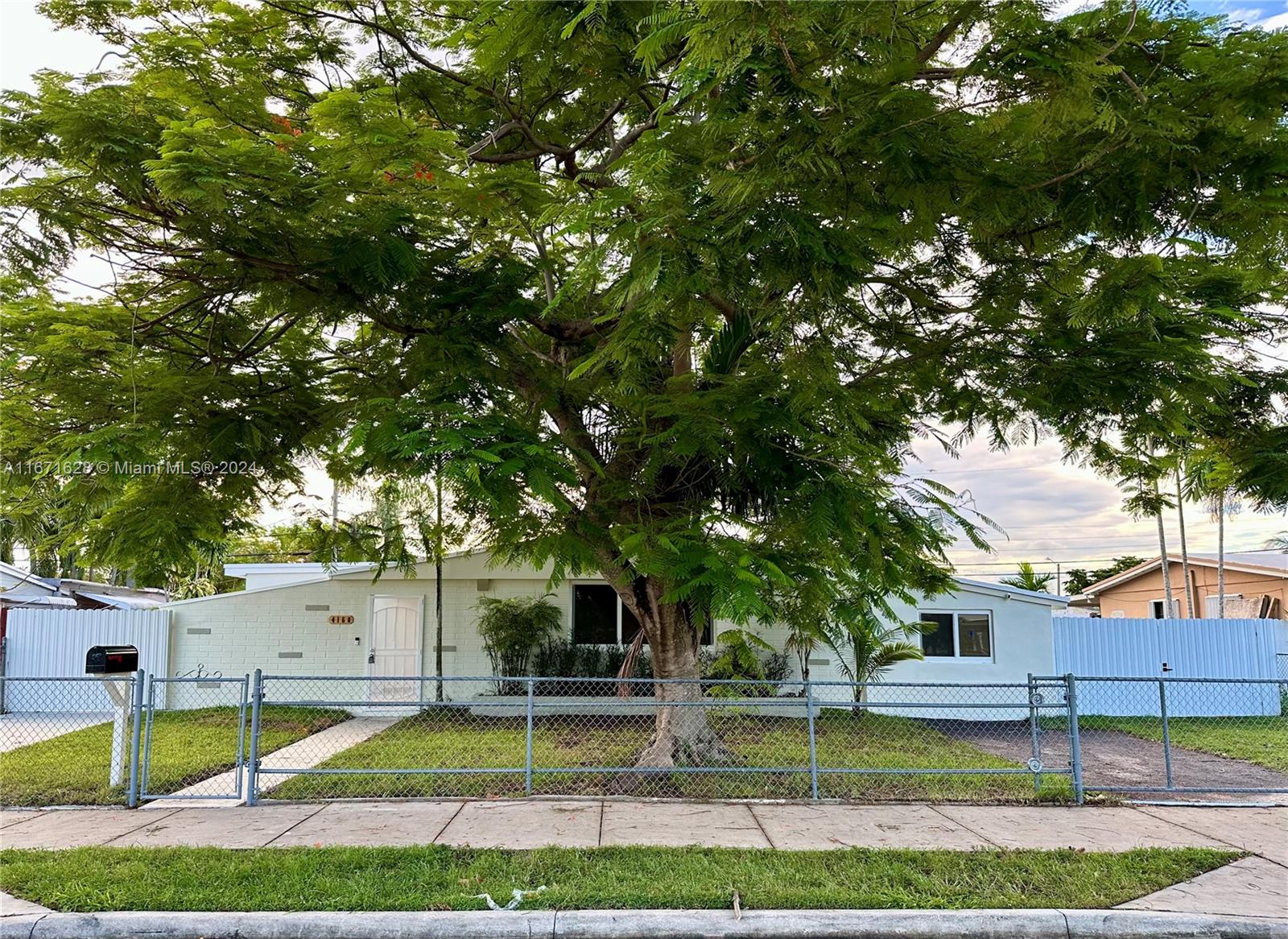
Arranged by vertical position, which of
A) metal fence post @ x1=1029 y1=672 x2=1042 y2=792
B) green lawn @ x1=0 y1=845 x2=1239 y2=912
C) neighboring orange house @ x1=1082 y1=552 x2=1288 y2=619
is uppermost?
neighboring orange house @ x1=1082 y1=552 x2=1288 y2=619

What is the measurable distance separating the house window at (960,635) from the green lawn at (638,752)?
1.63 m

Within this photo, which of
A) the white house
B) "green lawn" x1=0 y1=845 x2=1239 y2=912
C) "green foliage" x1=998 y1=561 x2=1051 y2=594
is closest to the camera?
"green lawn" x1=0 y1=845 x2=1239 y2=912

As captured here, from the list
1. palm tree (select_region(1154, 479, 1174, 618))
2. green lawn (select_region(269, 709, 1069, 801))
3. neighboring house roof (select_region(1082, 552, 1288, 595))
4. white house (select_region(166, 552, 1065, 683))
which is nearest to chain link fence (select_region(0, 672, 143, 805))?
green lawn (select_region(269, 709, 1069, 801))

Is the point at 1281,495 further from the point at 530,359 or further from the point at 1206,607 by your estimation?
the point at 1206,607

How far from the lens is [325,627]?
54.7 ft

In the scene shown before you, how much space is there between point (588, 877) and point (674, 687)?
4132 millimetres

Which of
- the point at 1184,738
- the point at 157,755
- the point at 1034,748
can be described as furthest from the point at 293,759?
the point at 1184,738

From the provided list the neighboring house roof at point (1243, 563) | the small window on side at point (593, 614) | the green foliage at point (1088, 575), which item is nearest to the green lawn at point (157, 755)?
the small window on side at point (593, 614)

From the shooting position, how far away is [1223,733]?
14266mm

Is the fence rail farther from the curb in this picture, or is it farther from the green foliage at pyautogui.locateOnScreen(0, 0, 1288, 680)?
the curb

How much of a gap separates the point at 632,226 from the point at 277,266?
3.73 metres

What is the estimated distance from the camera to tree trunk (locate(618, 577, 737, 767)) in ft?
32.6

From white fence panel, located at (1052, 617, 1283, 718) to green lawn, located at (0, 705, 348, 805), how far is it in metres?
13.9

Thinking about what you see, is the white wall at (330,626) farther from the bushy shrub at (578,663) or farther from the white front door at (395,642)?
the bushy shrub at (578,663)
